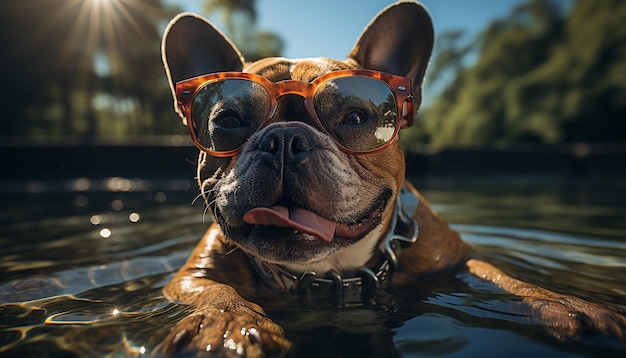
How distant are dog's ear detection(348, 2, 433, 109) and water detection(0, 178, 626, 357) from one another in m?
1.24

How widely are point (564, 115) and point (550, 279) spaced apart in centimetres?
2200

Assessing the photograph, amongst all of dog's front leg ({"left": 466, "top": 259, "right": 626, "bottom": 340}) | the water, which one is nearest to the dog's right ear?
the water

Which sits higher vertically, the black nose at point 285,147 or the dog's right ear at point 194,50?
the dog's right ear at point 194,50

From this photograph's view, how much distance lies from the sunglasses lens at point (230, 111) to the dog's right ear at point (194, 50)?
45cm

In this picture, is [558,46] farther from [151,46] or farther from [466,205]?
[466,205]

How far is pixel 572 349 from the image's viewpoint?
5.26 feet

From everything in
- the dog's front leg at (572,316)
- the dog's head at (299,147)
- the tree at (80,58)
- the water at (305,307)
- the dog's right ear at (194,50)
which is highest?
the tree at (80,58)

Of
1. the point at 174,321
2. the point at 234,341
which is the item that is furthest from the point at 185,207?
the point at 234,341

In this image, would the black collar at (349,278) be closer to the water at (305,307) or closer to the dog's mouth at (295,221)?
the water at (305,307)

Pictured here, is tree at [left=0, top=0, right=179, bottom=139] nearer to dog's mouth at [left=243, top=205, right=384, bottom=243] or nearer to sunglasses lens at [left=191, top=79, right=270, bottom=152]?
sunglasses lens at [left=191, top=79, right=270, bottom=152]

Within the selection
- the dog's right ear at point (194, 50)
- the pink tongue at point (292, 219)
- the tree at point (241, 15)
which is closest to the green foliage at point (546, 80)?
the tree at point (241, 15)

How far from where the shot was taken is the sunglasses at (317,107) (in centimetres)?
236

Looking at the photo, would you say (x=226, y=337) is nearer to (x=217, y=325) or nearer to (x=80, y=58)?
(x=217, y=325)

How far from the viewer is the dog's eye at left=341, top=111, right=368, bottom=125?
239 centimetres
